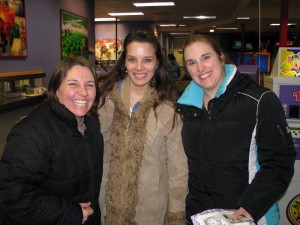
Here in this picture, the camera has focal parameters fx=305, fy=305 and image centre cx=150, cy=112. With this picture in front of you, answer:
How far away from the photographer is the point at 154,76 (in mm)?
2062

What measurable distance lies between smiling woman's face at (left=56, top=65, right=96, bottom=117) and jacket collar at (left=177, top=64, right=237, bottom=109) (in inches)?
22.2

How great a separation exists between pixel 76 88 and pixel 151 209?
0.89m

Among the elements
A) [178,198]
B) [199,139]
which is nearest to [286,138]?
[199,139]

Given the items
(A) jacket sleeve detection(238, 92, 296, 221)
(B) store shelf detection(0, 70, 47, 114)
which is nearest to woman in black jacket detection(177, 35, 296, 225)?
(A) jacket sleeve detection(238, 92, 296, 221)

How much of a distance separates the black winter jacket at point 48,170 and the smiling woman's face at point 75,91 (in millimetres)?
69

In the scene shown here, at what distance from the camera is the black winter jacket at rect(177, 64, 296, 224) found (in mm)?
1472

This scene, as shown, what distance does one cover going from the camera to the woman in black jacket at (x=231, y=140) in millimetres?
1473

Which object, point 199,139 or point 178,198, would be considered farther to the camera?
point 178,198

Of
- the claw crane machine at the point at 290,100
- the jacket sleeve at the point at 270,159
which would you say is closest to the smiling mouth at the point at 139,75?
the jacket sleeve at the point at 270,159

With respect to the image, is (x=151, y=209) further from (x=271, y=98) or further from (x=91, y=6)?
(x=91, y=6)

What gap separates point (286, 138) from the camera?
148cm

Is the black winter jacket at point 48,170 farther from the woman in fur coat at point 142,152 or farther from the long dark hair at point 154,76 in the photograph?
the long dark hair at point 154,76

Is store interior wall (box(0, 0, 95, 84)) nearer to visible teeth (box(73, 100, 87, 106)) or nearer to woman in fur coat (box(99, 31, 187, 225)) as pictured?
woman in fur coat (box(99, 31, 187, 225))

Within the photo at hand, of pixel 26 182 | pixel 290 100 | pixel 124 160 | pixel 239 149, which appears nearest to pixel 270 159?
pixel 239 149
